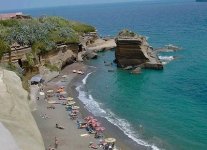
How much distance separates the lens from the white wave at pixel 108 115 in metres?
36.7

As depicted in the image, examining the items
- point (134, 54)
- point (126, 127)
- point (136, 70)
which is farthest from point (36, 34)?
point (126, 127)

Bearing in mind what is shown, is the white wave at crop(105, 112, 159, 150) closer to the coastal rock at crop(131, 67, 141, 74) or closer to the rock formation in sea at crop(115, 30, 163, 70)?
the coastal rock at crop(131, 67, 141, 74)

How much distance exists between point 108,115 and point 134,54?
1035 inches

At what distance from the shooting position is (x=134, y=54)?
6788 centimetres

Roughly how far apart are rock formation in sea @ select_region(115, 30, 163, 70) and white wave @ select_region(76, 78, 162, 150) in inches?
594

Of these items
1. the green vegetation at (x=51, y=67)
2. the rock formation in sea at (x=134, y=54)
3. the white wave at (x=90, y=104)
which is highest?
the rock formation in sea at (x=134, y=54)

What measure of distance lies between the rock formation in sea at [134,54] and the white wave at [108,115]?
15086 mm

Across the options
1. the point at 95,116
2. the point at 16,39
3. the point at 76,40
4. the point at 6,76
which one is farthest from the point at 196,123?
the point at 76,40

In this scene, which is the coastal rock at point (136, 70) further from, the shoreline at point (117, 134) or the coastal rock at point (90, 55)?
the coastal rock at point (90, 55)

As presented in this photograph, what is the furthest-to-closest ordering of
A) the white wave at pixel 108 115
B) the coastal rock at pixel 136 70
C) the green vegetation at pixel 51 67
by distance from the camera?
the coastal rock at pixel 136 70, the green vegetation at pixel 51 67, the white wave at pixel 108 115

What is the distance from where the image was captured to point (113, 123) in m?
40.8

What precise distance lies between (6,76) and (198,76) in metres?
50.2

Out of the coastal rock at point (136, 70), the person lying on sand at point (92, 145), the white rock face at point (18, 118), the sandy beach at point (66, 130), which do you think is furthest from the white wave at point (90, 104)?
the white rock face at point (18, 118)

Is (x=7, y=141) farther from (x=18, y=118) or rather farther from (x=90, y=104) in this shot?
(x=90, y=104)
